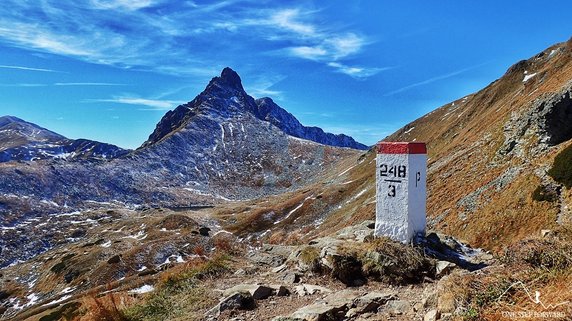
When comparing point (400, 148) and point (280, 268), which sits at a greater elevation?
point (400, 148)

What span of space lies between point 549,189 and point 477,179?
11.4 meters

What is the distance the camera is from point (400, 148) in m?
14.4

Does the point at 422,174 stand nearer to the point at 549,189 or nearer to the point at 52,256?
the point at 549,189

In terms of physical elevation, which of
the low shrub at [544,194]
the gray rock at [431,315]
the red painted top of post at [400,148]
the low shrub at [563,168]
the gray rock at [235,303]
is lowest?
the gray rock at [235,303]

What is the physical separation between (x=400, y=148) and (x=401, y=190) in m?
1.62

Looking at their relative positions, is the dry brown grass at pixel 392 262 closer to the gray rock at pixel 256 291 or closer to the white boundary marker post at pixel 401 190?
the white boundary marker post at pixel 401 190

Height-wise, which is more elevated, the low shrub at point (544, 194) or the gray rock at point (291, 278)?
the low shrub at point (544, 194)

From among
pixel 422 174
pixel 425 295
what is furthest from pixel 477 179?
pixel 425 295

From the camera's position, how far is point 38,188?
113 m

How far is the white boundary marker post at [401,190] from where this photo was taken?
14.3m

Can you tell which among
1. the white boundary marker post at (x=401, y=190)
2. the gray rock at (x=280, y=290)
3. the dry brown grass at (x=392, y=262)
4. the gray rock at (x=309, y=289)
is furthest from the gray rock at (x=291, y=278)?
the white boundary marker post at (x=401, y=190)

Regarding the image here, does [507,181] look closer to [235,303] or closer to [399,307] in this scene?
[399,307]

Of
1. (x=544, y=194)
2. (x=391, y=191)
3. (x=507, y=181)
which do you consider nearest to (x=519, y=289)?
(x=391, y=191)

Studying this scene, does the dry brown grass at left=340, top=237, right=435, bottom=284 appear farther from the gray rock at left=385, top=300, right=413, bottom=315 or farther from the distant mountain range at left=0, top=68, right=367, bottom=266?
the distant mountain range at left=0, top=68, right=367, bottom=266
